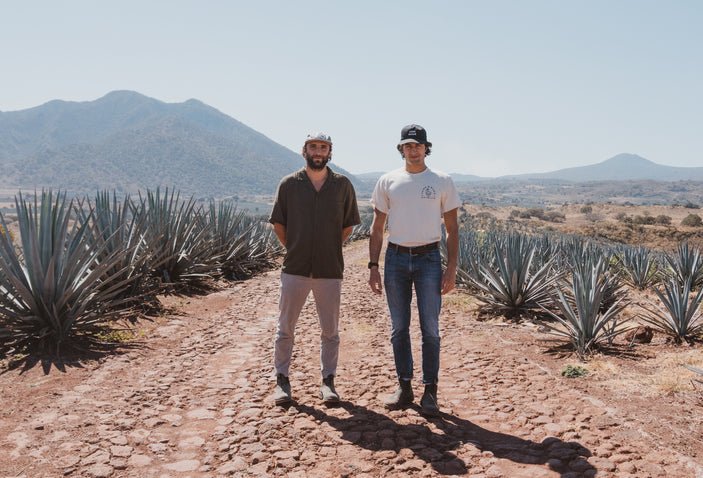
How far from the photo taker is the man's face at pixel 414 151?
330 centimetres

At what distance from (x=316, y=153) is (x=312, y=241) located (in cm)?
59

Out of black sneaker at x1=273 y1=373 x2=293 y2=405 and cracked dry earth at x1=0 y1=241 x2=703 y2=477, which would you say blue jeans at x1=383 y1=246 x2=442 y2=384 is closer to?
cracked dry earth at x1=0 y1=241 x2=703 y2=477

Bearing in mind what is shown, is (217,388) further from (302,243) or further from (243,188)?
(243,188)

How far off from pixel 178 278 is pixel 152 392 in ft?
15.2

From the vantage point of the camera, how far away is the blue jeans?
3301 millimetres

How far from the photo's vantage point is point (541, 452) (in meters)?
2.78

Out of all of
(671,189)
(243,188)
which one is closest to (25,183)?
(243,188)

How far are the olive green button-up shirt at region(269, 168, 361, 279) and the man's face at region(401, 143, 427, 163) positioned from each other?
0.52m

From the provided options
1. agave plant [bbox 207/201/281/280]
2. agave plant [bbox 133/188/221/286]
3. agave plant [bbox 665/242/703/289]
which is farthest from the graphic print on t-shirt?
agave plant [bbox 665/242/703/289]

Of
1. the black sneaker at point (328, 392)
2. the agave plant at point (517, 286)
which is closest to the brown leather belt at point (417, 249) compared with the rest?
the black sneaker at point (328, 392)

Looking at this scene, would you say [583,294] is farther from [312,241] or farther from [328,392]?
[312,241]

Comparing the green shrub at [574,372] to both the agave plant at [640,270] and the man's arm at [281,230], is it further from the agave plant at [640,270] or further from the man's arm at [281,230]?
the agave plant at [640,270]

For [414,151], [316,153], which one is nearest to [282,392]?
[316,153]

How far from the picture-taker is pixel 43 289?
468 cm
